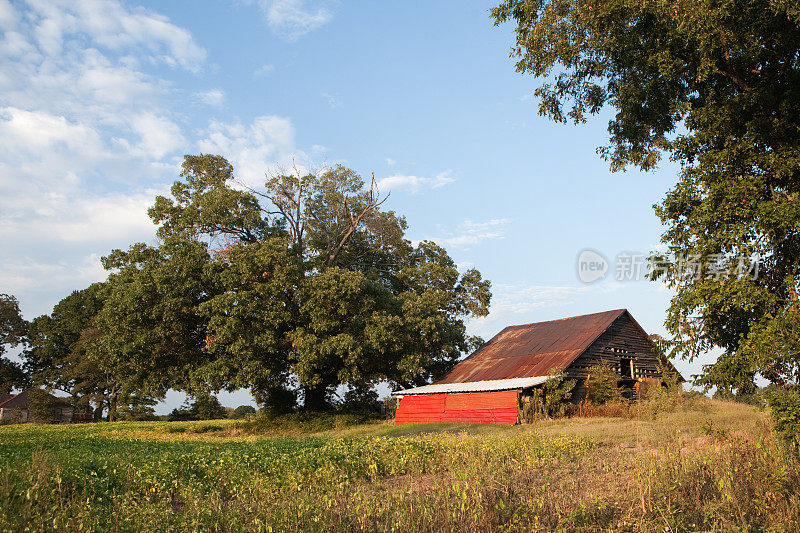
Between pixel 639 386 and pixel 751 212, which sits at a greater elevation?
pixel 751 212

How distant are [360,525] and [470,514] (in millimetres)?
1353

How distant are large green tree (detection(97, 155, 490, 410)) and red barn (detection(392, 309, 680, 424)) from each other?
7.60 ft

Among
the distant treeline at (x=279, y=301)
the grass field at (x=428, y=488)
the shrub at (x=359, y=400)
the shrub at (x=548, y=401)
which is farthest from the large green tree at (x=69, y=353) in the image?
the grass field at (x=428, y=488)

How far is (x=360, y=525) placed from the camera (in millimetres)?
6453

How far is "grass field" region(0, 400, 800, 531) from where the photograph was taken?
637 centimetres

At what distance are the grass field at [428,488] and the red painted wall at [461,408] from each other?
12984 millimetres

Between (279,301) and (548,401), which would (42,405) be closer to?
(279,301)

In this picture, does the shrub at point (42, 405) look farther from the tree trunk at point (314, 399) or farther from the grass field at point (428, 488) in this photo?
the grass field at point (428, 488)

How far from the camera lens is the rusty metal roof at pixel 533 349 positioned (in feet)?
94.4

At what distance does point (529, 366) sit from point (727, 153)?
1857cm

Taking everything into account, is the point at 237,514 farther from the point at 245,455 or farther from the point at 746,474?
the point at 746,474

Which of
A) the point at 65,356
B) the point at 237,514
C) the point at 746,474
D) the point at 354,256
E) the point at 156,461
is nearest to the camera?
the point at 237,514

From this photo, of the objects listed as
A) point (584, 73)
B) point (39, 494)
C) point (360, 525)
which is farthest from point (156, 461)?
point (584, 73)

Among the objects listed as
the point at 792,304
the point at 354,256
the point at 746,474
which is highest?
the point at 354,256
